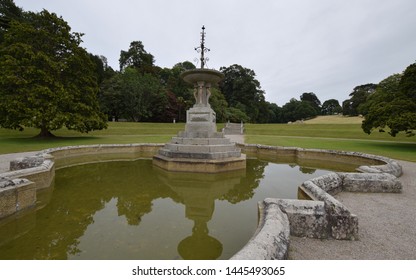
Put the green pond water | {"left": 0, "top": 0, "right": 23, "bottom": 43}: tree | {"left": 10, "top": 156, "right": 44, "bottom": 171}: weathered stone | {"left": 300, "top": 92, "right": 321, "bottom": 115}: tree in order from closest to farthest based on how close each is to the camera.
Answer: the green pond water, {"left": 10, "top": 156, "right": 44, "bottom": 171}: weathered stone, {"left": 0, "top": 0, "right": 23, "bottom": 43}: tree, {"left": 300, "top": 92, "right": 321, "bottom": 115}: tree

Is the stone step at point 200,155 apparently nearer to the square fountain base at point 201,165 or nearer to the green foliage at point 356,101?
the square fountain base at point 201,165

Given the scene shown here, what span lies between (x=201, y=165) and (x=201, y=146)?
1.23 m

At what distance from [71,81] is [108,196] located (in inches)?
700

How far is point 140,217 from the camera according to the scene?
4.20 metres

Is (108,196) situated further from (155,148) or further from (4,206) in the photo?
(155,148)

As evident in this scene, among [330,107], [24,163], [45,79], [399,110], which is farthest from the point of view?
[330,107]

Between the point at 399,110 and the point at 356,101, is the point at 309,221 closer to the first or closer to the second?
the point at 399,110

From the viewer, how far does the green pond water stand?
3.10 m

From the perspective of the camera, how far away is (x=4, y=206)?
4023 millimetres

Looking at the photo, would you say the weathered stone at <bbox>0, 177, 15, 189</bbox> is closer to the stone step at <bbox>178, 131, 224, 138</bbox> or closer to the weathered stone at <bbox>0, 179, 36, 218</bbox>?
the weathered stone at <bbox>0, 179, 36, 218</bbox>

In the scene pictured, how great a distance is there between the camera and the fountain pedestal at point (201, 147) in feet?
26.9

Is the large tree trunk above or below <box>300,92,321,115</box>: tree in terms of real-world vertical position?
below

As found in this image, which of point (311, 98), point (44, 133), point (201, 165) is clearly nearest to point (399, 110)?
point (201, 165)

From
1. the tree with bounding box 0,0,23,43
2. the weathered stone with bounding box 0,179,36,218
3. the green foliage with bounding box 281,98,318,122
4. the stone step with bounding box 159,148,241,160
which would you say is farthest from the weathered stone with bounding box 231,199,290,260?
the green foliage with bounding box 281,98,318,122
